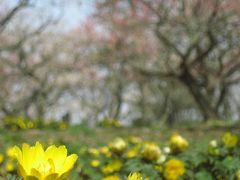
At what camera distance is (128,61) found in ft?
67.7

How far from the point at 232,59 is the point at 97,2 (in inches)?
203

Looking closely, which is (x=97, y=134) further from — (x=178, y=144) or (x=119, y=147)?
(x=178, y=144)

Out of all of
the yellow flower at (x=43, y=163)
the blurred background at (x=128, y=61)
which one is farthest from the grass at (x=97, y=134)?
the yellow flower at (x=43, y=163)

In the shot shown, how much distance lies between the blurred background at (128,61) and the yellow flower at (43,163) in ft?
34.1

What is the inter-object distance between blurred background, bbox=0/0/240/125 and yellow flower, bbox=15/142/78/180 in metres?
10.4

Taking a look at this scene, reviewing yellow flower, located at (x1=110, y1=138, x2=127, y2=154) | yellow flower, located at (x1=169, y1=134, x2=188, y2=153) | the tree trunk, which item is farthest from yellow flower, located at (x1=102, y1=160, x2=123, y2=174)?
the tree trunk

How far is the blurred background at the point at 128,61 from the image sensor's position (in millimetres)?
13320

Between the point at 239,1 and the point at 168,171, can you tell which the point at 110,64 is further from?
the point at 168,171

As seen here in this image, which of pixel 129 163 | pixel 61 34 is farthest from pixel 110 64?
pixel 129 163

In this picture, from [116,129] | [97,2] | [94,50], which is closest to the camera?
[116,129]

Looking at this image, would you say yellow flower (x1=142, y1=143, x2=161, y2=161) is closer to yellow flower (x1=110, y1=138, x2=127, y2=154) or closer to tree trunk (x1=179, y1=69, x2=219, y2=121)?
yellow flower (x1=110, y1=138, x2=127, y2=154)

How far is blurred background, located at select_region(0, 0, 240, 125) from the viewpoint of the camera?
43.7 feet

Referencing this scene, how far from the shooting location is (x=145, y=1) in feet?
43.2

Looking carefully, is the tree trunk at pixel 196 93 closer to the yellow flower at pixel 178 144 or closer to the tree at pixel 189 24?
the tree at pixel 189 24
